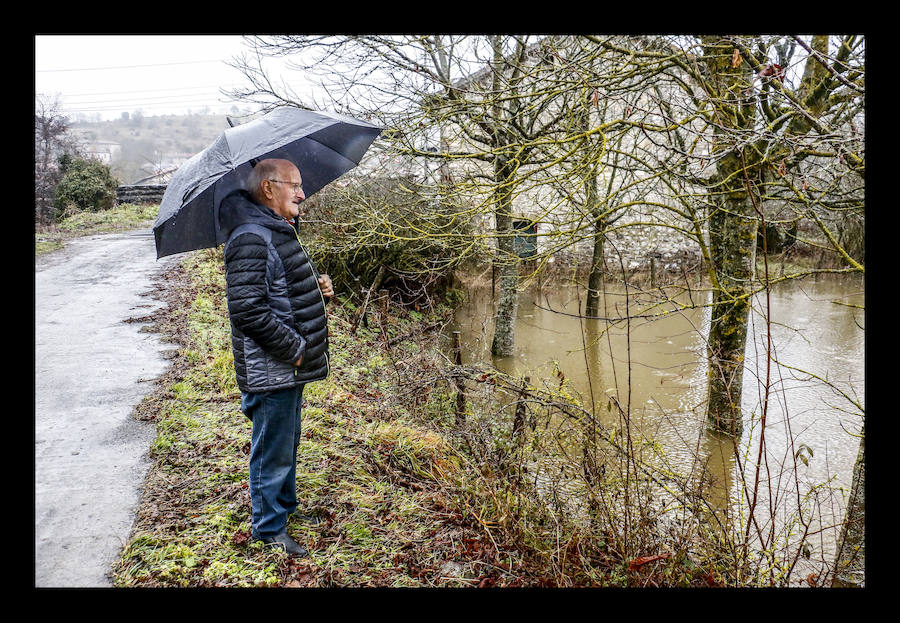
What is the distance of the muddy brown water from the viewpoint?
5137mm

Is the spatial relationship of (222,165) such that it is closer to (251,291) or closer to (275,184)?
(275,184)

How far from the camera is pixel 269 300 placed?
120 inches

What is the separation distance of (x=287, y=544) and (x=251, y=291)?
1509mm

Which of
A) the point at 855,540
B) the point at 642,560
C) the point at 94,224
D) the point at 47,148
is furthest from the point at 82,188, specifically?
the point at 855,540

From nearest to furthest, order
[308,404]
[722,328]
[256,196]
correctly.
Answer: [256,196]
[308,404]
[722,328]

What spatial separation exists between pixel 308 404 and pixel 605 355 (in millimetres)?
7179
